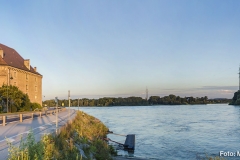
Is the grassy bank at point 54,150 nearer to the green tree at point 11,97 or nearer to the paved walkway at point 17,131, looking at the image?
the paved walkway at point 17,131

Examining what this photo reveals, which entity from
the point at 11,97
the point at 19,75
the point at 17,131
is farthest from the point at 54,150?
the point at 19,75

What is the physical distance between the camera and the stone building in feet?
147

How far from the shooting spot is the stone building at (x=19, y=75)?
147 feet

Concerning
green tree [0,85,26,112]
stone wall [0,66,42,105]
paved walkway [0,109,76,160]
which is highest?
stone wall [0,66,42,105]

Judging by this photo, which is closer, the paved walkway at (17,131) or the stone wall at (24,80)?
the paved walkway at (17,131)

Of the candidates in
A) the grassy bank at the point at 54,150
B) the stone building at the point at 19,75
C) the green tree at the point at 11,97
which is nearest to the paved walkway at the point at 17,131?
the grassy bank at the point at 54,150

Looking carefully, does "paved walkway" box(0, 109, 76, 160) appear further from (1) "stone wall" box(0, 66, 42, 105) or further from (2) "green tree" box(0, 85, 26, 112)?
(1) "stone wall" box(0, 66, 42, 105)

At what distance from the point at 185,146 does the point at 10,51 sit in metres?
45.9

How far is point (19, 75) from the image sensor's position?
4981 centimetres

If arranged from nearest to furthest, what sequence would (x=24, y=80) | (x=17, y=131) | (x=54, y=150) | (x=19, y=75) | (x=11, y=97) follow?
(x=54, y=150)
(x=17, y=131)
(x=11, y=97)
(x=19, y=75)
(x=24, y=80)

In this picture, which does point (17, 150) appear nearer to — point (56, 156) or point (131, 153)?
point (56, 156)

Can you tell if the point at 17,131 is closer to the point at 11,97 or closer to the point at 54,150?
the point at 54,150

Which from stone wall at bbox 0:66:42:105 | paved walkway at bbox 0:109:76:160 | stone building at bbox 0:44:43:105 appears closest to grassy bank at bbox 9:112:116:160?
paved walkway at bbox 0:109:76:160

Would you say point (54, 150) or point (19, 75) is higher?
point (19, 75)
